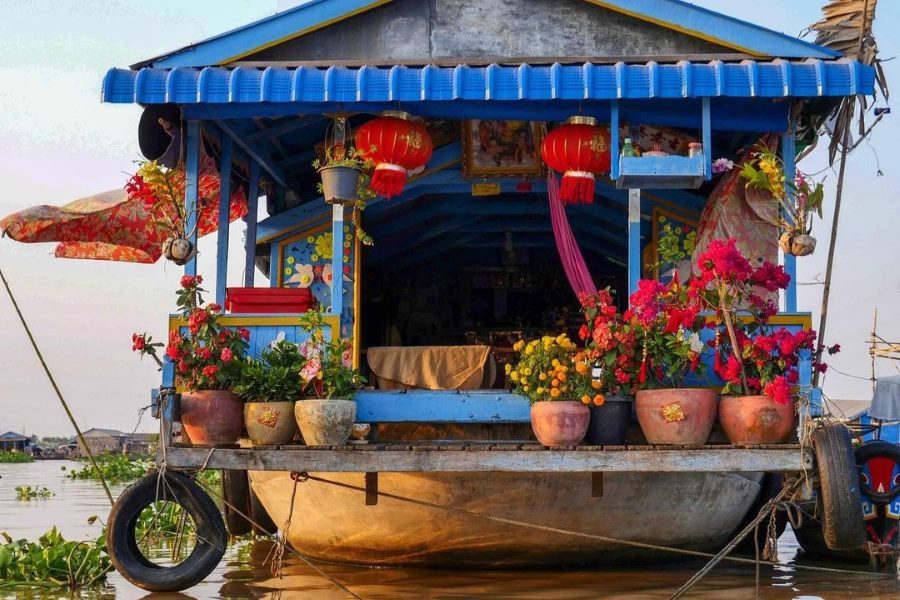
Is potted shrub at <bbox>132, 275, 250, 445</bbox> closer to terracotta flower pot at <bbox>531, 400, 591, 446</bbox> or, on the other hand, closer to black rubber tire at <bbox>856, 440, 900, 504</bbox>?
terracotta flower pot at <bbox>531, 400, 591, 446</bbox>

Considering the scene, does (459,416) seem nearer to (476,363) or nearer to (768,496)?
(476,363)

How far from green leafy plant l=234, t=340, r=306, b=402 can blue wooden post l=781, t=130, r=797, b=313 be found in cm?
362

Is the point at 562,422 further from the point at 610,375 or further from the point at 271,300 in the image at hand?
the point at 271,300

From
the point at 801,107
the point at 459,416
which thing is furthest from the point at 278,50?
the point at 801,107

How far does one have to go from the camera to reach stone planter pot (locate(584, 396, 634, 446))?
7.64m

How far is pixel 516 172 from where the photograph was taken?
35.3ft

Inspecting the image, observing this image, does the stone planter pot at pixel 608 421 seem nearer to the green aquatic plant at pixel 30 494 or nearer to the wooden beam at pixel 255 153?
the wooden beam at pixel 255 153

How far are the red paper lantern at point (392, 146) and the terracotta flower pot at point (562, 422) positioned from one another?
2.50m

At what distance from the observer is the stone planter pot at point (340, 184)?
8680mm

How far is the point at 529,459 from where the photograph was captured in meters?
7.18

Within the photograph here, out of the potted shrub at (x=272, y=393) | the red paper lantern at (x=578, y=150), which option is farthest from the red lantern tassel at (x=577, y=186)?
the potted shrub at (x=272, y=393)

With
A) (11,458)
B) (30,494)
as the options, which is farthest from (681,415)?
(11,458)

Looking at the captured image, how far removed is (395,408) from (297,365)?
2.62 ft

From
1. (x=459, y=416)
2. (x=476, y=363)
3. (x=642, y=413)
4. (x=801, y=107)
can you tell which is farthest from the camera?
(x=476, y=363)
